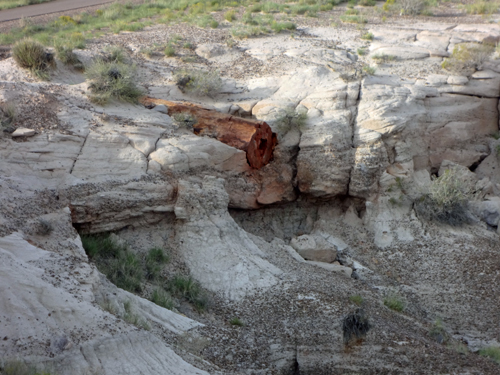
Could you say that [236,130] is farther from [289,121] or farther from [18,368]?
[18,368]

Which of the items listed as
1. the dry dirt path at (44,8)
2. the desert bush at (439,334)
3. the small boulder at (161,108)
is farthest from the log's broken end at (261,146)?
the dry dirt path at (44,8)

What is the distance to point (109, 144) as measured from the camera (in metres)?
8.88

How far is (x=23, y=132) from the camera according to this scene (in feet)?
27.9

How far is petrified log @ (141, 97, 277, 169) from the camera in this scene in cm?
994

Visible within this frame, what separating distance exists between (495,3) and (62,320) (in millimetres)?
18500

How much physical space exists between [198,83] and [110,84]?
216 centimetres

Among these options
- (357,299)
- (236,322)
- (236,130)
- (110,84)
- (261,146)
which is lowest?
(357,299)

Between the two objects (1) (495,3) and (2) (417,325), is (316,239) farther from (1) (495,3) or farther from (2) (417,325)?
(1) (495,3)

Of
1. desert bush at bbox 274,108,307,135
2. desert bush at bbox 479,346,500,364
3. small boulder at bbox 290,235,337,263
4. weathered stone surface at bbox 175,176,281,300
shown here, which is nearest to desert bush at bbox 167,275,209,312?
weathered stone surface at bbox 175,176,281,300

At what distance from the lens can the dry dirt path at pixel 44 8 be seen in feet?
63.3

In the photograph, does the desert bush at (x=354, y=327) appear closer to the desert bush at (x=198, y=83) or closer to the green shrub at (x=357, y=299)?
the green shrub at (x=357, y=299)

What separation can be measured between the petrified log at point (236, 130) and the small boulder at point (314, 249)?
179 centimetres

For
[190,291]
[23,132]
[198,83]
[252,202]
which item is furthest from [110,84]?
[190,291]

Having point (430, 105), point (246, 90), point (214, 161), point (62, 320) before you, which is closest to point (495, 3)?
point (430, 105)
